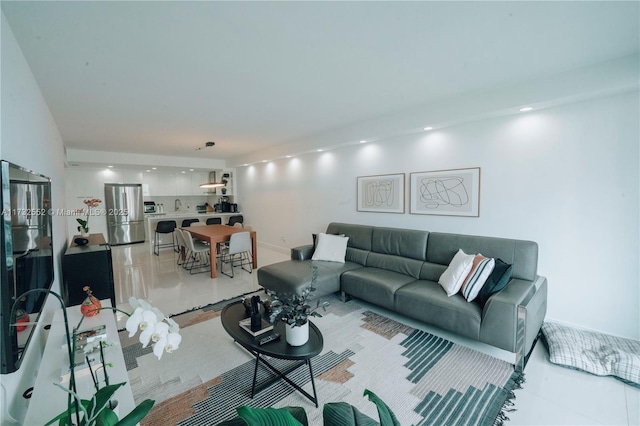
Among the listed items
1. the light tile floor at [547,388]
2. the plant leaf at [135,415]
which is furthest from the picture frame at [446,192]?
the plant leaf at [135,415]

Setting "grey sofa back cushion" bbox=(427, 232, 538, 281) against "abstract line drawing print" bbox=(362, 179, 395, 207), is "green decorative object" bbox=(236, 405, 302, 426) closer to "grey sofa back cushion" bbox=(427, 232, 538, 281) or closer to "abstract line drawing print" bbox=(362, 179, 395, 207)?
"grey sofa back cushion" bbox=(427, 232, 538, 281)

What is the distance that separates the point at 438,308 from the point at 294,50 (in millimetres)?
2544

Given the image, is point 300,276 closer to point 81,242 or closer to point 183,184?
point 81,242

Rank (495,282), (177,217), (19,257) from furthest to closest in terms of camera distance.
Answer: (177,217) < (495,282) < (19,257)

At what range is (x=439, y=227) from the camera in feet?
11.9

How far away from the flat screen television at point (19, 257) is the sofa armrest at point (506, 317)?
285cm

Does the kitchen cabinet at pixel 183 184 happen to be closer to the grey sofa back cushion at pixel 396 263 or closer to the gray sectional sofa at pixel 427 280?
the gray sectional sofa at pixel 427 280

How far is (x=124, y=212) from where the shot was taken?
24.4ft

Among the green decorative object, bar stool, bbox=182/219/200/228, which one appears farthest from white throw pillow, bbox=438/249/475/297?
bar stool, bbox=182/219/200/228

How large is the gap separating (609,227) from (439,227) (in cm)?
154

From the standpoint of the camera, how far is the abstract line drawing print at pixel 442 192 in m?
3.38

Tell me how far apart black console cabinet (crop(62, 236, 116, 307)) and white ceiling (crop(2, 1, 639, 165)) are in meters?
1.67

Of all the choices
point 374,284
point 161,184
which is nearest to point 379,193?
point 374,284

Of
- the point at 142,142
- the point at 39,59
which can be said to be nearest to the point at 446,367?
the point at 39,59
